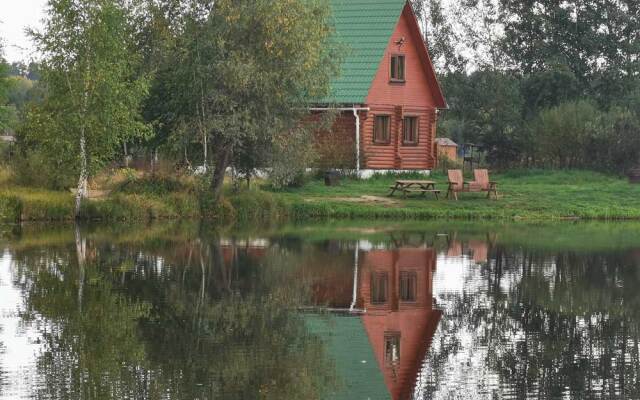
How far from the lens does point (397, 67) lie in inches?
1838

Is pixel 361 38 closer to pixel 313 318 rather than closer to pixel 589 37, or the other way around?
pixel 589 37

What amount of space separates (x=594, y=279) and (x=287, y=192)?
58.9 ft

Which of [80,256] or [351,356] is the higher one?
[80,256]

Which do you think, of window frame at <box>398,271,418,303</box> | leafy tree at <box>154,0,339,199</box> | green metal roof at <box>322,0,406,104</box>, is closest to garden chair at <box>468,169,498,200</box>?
leafy tree at <box>154,0,339,199</box>

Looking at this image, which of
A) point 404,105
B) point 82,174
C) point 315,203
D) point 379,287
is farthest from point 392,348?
point 404,105

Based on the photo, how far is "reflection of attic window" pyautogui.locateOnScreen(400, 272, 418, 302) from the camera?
18.5 meters

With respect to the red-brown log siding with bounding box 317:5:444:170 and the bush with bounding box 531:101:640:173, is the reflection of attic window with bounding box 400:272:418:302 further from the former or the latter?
the bush with bounding box 531:101:640:173

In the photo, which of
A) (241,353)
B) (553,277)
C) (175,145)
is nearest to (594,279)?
(553,277)

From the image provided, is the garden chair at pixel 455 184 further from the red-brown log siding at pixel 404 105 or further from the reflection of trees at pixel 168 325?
the reflection of trees at pixel 168 325

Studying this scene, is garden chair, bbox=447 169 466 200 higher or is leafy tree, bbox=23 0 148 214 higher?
leafy tree, bbox=23 0 148 214

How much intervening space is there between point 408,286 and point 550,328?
434 cm

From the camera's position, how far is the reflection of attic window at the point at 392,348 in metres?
13.2

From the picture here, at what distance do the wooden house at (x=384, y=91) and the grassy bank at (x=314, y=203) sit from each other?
2.99m

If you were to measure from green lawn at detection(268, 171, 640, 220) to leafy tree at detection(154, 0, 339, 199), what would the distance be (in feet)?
10.5
